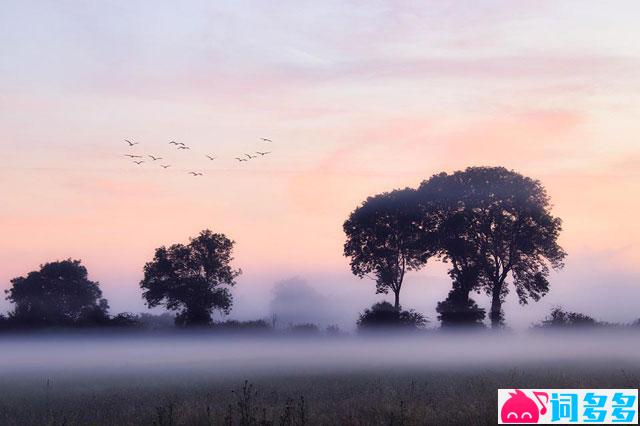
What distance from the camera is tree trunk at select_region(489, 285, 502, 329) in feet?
236

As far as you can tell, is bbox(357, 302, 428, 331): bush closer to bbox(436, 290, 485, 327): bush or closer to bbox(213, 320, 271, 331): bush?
bbox(436, 290, 485, 327): bush

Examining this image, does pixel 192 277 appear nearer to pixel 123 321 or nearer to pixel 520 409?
pixel 123 321

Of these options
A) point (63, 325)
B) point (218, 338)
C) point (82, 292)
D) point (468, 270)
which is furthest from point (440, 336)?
point (82, 292)

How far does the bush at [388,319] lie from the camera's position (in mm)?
73562

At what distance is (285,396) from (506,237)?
50884 mm

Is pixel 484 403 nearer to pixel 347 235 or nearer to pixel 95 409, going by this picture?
pixel 95 409

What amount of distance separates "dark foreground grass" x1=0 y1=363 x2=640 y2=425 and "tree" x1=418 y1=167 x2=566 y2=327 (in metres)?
34.5

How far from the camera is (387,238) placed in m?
81.1

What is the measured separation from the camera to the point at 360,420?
771 inches

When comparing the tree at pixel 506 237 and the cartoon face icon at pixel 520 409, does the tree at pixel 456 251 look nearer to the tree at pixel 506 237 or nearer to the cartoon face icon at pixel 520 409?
the tree at pixel 506 237

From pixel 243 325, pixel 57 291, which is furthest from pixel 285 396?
pixel 57 291

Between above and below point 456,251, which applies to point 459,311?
below

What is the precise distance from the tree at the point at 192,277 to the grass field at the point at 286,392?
124ft

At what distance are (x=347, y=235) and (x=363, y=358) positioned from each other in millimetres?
33252
